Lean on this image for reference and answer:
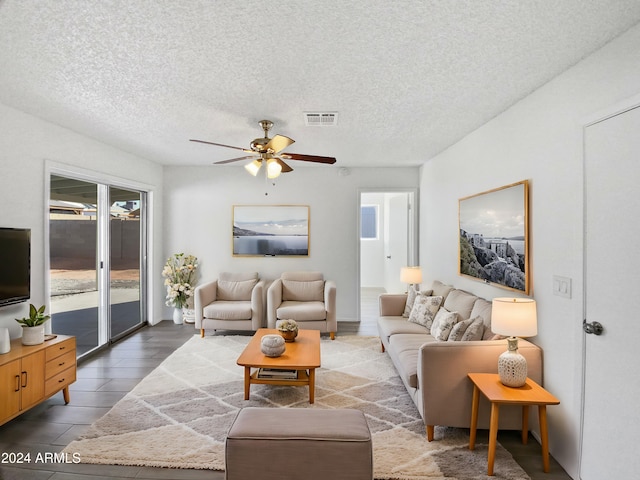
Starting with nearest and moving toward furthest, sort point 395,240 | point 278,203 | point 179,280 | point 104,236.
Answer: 1. point 104,236
2. point 179,280
3. point 278,203
4. point 395,240

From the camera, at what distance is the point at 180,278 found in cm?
563

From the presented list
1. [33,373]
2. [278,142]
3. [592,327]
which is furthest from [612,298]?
[33,373]

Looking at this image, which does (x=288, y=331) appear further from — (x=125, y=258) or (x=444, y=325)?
(x=125, y=258)

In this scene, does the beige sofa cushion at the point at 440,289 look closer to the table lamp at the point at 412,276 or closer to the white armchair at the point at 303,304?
the table lamp at the point at 412,276

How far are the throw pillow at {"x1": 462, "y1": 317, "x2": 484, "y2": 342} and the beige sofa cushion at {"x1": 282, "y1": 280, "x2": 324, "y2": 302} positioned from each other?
287 cm

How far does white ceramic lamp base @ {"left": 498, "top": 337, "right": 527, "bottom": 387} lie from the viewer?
7.44ft

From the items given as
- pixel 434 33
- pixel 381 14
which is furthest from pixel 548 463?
pixel 381 14

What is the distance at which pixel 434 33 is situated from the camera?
1911 millimetres

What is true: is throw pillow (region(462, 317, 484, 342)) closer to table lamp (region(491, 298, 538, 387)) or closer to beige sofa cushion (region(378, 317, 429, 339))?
table lamp (region(491, 298, 538, 387))

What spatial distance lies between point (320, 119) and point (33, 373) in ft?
10.3

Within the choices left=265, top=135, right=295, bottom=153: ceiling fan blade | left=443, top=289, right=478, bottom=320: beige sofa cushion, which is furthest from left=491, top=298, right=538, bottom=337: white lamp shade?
left=265, top=135, right=295, bottom=153: ceiling fan blade

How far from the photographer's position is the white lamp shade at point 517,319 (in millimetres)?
2299

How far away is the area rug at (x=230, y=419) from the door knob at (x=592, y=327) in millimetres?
966

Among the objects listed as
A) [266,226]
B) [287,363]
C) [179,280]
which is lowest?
[287,363]
